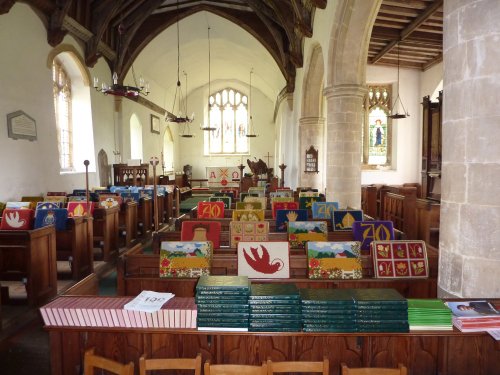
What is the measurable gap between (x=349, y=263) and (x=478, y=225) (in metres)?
0.98

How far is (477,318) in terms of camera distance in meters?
2.12

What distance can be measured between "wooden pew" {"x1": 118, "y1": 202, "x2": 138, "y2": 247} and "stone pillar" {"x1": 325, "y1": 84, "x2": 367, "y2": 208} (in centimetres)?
370

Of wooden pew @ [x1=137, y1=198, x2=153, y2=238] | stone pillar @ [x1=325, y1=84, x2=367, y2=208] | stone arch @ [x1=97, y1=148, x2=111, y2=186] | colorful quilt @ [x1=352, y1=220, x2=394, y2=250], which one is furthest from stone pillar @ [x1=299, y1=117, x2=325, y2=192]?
colorful quilt @ [x1=352, y1=220, x2=394, y2=250]

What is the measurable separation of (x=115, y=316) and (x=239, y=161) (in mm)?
20063

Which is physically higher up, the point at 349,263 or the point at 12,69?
the point at 12,69

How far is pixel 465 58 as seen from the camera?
2473 mm

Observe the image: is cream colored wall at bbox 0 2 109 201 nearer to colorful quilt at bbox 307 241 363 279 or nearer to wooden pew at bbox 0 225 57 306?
wooden pew at bbox 0 225 57 306

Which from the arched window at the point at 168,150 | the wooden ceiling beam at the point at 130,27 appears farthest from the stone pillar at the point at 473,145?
the arched window at the point at 168,150

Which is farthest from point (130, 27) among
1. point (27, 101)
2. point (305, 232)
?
point (305, 232)

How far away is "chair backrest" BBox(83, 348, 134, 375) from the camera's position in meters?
1.83

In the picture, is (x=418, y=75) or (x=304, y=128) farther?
(x=418, y=75)

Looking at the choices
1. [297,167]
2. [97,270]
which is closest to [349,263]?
[97,270]

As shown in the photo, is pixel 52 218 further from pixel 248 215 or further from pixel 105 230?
pixel 248 215

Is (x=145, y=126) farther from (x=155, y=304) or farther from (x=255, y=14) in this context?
(x=155, y=304)
